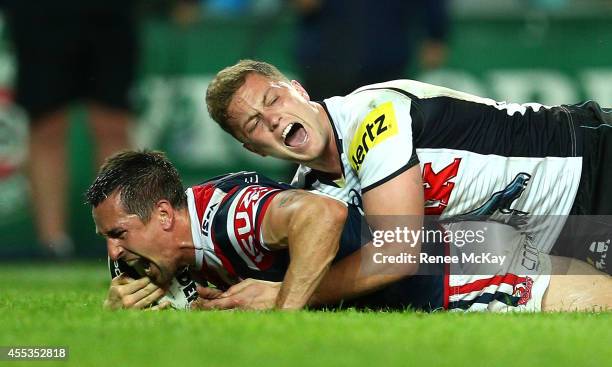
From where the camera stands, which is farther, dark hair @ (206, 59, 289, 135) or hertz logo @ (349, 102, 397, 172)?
dark hair @ (206, 59, 289, 135)

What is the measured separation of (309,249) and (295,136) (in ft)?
2.93

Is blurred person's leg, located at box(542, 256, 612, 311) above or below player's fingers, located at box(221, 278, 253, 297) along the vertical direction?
below

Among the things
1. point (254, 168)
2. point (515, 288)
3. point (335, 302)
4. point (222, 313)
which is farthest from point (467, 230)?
point (254, 168)

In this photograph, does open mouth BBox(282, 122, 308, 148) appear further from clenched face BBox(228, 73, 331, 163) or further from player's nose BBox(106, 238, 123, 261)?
player's nose BBox(106, 238, 123, 261)

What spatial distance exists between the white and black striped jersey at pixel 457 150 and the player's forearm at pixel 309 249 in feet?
1.03

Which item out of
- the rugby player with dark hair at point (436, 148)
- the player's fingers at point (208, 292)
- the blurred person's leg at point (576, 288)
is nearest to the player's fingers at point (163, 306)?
the player's fingers at point (208, 292)

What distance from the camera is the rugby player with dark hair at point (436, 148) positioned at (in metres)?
5.90

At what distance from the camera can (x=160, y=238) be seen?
5.87m

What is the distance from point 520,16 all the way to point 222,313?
6.17 m

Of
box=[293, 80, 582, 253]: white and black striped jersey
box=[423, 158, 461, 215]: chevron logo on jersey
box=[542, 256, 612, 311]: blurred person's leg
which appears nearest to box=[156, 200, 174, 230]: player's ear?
box=[293, 80, 582, 253]: white and black striped jersey

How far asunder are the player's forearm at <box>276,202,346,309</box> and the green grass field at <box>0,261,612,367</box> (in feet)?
0.45

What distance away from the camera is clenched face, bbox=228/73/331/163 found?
242 inches

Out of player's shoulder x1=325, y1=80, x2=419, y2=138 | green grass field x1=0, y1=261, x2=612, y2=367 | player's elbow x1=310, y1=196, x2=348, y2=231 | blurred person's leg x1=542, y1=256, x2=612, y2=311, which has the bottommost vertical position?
blurred person's leg x1=542, y1=256, x2=612, y2=311

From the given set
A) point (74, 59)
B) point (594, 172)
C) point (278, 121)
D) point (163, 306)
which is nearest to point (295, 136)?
point (278, 121)
